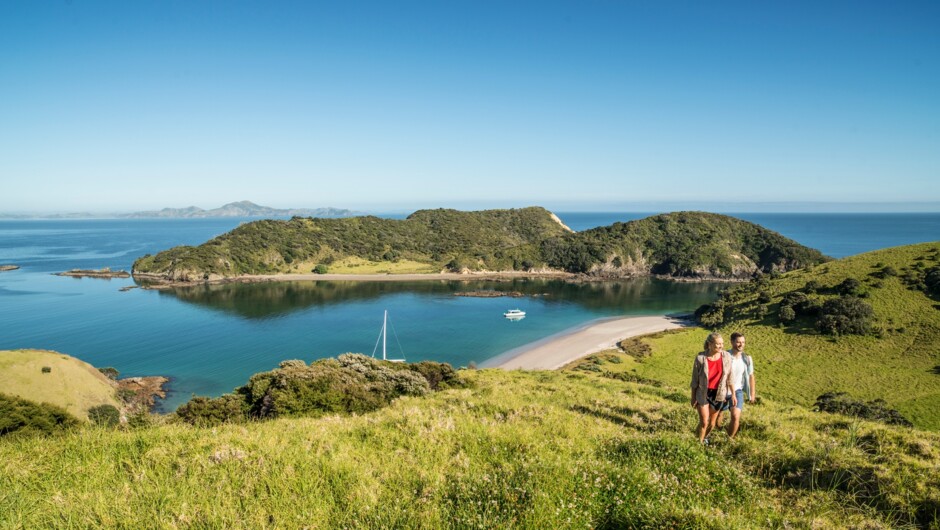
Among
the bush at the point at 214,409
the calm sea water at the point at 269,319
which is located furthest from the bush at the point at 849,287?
the bush at the point at 214,409

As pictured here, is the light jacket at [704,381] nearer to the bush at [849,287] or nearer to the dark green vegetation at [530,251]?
the bush at [849,287]

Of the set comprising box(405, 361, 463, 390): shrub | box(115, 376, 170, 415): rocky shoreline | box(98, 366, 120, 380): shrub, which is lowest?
box(115, 376, 170, 415): rocky shoreline

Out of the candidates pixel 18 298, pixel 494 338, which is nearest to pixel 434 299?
pixel 494 338

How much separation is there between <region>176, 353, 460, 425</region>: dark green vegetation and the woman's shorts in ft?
42.9

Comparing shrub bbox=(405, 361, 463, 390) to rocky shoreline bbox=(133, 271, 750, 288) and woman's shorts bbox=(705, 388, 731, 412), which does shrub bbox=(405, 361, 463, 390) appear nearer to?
woman's shorts bbox=(705, 388, 731, 412)

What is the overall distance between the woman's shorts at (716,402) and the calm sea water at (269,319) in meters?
45.4


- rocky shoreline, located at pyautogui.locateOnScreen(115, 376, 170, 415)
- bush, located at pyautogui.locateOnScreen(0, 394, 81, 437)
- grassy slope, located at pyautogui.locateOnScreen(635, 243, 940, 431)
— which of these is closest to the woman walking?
bush, located at pyautogui.locateOnScreen(0, 394, 81, 437)

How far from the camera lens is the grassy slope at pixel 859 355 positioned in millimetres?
34375

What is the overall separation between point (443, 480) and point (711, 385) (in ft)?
21.4

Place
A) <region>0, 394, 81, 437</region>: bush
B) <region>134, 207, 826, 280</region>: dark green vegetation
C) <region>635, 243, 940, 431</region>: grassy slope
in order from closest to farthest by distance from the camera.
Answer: <region>0, 394, 81, 437</region>: bush, <region>635, 243, 940, 431</region>: grassy slope, <region>134, 207, 826, 280</region>: dark green vegetation

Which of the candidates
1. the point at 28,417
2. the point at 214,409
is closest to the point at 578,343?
the point at 214,409

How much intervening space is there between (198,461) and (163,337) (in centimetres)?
7104

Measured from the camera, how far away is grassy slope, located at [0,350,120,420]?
34.9 meters

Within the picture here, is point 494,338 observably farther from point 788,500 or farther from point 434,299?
point 788,500
